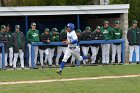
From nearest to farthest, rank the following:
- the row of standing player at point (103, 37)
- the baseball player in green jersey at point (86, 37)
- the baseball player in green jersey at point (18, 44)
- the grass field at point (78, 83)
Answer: the grass field at point (78, 83)
the baseball player in green jersey at point (18, 44)
the row of standing player at point (103, 37)
the baseball player in green jersey at point (86, 37)

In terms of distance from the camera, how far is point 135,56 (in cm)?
2072

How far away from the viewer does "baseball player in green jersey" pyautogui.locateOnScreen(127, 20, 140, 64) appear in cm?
2031

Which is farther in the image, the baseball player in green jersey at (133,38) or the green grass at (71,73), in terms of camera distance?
the baseball player in green jersey at (133,38)

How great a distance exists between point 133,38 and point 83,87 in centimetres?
791

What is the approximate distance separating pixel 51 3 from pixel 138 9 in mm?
7343

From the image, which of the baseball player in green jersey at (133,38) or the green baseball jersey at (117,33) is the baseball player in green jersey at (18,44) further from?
the baseball player in green jersey at (133,38)

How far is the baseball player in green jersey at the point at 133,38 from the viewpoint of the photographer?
20312 millimetres

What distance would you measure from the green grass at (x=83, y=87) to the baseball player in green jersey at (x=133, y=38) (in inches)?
236

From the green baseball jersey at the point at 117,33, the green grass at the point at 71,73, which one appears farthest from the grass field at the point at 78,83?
the green baseball jersey at the point at 117,33

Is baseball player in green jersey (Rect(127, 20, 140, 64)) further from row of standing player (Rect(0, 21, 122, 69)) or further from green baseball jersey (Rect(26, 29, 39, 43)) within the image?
green baseball jersey (Rect(26, 29, 39, 43))

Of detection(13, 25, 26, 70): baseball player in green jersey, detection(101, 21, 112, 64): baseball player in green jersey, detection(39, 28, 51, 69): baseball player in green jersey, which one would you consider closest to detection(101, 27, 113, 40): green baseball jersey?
detection(101, 21, 112, 64): baseball player in green jersey

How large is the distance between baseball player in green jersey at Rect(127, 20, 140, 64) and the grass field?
96.7 inches

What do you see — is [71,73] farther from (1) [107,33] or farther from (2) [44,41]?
(1) [107,33]

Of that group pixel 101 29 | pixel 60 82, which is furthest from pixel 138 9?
pixel 60 82
